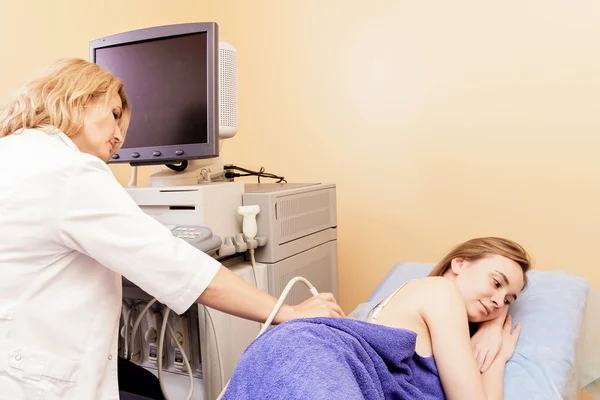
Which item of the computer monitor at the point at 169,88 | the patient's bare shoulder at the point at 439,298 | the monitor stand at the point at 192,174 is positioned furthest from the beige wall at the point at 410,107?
the patient's bare shoulder at the point at 439,298

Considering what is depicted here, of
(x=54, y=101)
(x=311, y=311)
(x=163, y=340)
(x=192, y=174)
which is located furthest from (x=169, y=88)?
(x=311, y=311)

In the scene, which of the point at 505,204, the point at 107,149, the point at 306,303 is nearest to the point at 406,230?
the point at 505,204

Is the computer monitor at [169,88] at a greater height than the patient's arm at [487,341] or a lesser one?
greater

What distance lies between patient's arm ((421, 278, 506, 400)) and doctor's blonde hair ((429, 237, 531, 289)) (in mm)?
201

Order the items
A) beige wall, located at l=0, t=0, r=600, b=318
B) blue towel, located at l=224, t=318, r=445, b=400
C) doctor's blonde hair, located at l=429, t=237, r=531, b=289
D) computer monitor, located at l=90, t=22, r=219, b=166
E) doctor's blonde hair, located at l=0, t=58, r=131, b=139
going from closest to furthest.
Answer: blue towel, located at l=224, t=318, r=445, b=400 < doctor's blonde hair, located at l=0, t=58, r=131, b=139 < doctor's blonde hair, located at l=429, t=237, r=531, b=289 < computer monitor, located at l=90, t=22, r=219, b=166 < beige wall, located at l=0, t=0, r=600, b=318

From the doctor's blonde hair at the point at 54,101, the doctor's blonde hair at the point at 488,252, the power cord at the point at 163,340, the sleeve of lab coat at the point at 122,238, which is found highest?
the doctor's blonde hair at the point at 54,101

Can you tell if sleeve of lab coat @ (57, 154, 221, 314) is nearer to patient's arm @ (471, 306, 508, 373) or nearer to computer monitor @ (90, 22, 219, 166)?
computer monitor @ (90, 22, 219, 166)

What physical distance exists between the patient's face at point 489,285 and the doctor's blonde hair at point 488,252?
2 centimetres

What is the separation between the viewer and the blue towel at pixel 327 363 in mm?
700

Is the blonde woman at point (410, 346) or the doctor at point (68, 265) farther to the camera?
the doctor at point (68, 265)

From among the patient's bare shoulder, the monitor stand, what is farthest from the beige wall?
the patient's bare shoulder

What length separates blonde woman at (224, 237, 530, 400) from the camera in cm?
72

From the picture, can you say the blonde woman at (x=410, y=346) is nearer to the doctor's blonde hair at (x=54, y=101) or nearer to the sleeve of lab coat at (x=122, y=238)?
the sleeve of lab coat at (x=122, y=238)

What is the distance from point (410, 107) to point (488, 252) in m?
1.00
